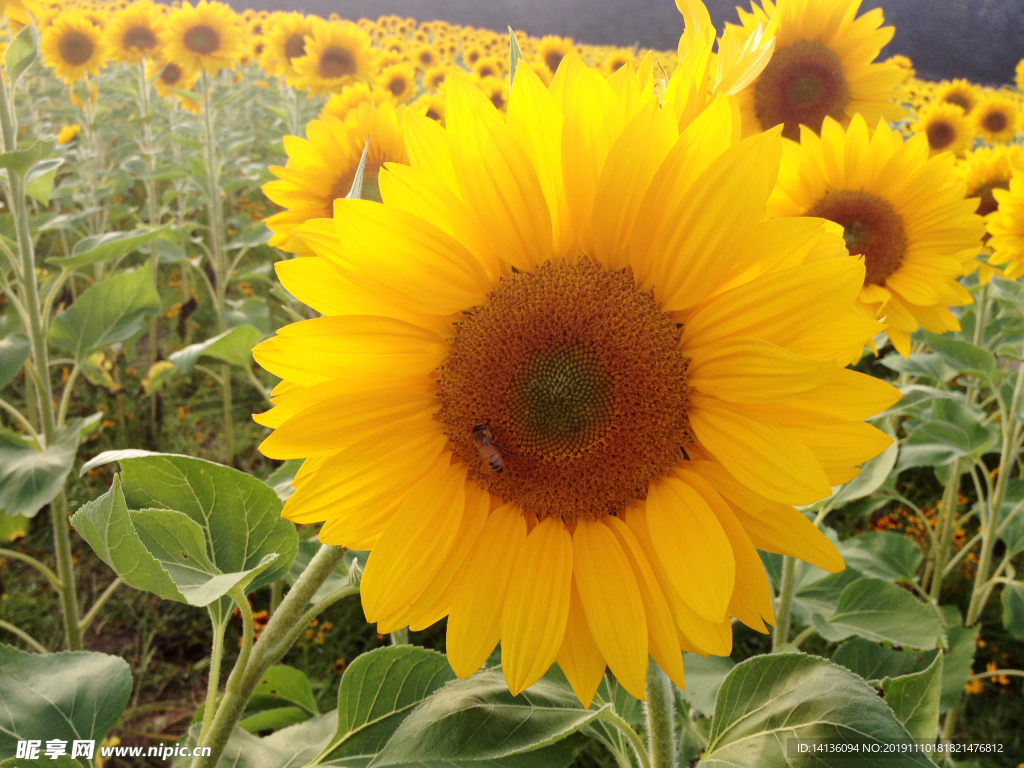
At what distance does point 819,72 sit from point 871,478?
60.7 inches

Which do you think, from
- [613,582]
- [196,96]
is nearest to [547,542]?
[613,582]

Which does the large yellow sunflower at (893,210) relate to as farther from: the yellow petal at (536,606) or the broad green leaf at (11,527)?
the broad green leaf at (11,527)

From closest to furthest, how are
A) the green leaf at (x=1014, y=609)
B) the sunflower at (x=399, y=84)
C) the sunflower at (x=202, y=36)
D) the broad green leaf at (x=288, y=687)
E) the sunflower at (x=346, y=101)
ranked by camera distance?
the broad green leaf at (x=288, y=687) → the green leaf at (x=1014, y=609) → the sunflower at (x=346, y=101) → the sunflower at (x=202, y=36) → the sunflower at (x=399, y=84)

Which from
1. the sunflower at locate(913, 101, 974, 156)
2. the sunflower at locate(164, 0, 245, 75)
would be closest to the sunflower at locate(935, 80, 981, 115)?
the sunflower at locate(913, 101, 974, 156)

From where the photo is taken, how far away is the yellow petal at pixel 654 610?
769mm

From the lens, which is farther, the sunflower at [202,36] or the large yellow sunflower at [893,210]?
the sunflower at [202,36]

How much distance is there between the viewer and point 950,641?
2.18 meters

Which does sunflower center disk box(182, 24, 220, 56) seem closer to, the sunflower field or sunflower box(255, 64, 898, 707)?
the sunflower field

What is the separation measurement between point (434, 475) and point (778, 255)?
0.50m

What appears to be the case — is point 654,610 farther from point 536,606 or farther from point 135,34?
point 135,34

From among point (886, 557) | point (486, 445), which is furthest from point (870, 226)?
point (486, 445)

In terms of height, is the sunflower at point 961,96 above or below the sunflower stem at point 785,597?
above

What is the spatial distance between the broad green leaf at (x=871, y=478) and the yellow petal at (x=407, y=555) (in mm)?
1063

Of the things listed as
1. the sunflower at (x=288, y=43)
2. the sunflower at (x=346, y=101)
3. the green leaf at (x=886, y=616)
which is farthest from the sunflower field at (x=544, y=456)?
the sunflower at (x=288, y=43)
